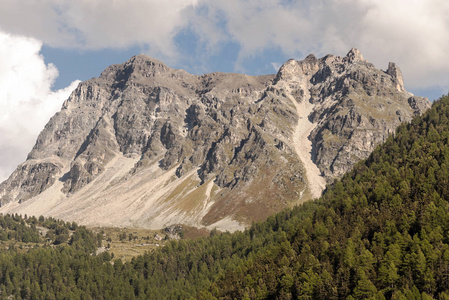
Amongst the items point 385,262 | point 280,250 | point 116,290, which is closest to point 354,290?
point 385,262

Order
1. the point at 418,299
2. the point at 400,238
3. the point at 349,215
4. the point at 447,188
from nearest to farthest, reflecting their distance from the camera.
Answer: the point at 418,299, the point at 400,238, the point at 447,188, the point at 349,215

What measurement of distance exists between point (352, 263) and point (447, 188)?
177 feet

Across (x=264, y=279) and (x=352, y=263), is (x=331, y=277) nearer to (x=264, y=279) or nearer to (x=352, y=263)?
(x=352, y=263)

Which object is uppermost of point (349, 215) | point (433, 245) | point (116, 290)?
point (349, 215)

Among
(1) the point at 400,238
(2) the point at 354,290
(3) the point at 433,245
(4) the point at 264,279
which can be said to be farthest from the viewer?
(4) the point at 264,279

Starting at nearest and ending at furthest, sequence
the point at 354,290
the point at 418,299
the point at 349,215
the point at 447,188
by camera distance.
Answer: the point at 418,299, the point at 354,290, the point at 447,188, the point at 349,215

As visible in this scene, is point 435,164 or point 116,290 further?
point 116,290

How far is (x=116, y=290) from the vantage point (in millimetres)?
199500

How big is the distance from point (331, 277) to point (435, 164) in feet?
267

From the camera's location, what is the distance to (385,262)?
4168 inches

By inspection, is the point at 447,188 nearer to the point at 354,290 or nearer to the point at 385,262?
the point at 385,262

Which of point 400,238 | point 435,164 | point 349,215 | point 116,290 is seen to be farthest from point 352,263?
point 116,290

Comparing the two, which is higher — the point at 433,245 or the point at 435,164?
the point at 435,164

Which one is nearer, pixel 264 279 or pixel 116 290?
pixel 264 279
